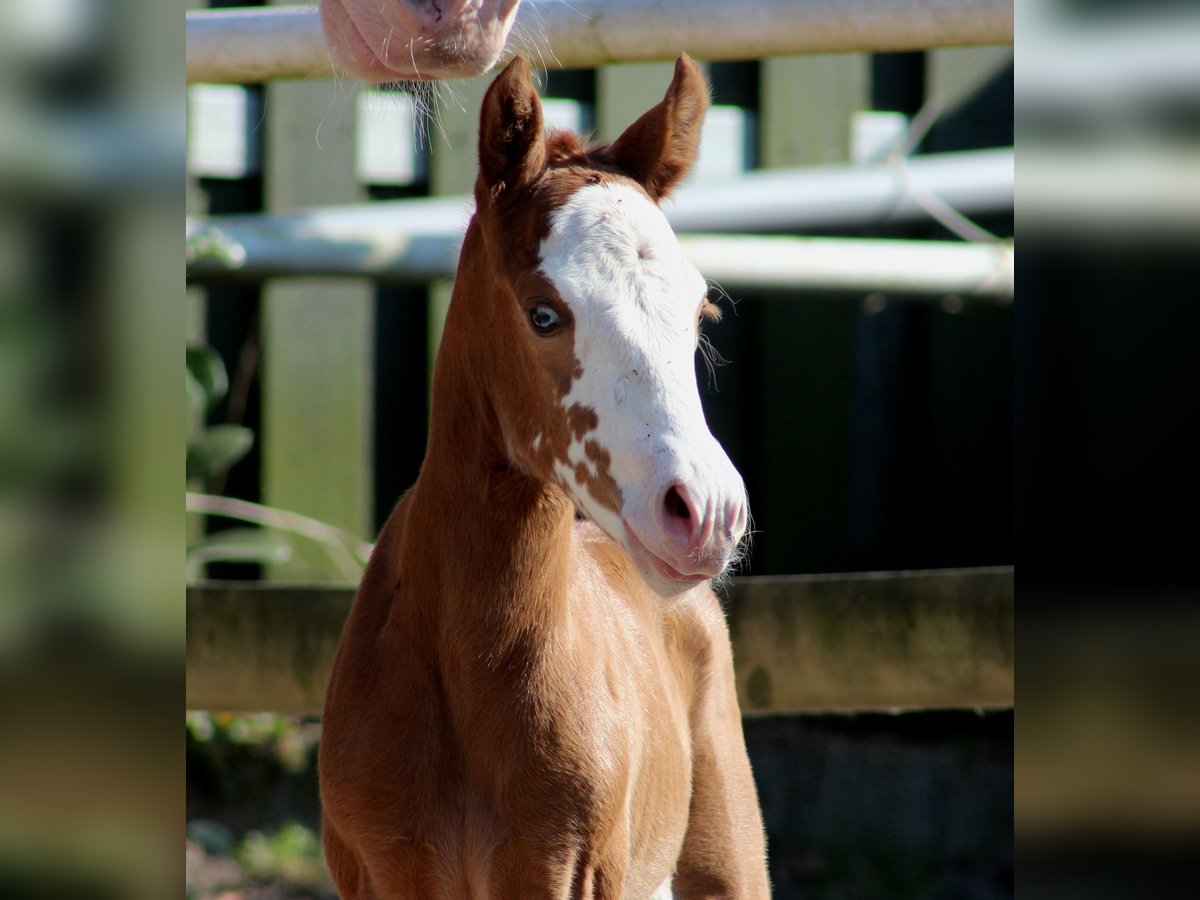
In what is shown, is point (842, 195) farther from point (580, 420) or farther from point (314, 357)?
point (580, 420)

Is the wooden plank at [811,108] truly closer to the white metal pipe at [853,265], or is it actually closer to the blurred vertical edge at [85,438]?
the white metal pipe at [853,265]

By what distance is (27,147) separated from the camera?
1.87 ft

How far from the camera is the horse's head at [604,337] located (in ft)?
5.58

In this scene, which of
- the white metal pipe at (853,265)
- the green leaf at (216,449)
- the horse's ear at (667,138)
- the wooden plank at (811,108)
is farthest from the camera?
the wooden plank at (811,108)

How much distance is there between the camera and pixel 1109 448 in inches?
32.4

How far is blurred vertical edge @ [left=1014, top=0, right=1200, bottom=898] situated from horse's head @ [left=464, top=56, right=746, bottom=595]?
82 cm

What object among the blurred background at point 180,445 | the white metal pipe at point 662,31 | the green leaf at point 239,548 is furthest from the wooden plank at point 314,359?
the blurred background at point 180,445

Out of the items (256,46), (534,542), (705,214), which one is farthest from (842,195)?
(534,542)

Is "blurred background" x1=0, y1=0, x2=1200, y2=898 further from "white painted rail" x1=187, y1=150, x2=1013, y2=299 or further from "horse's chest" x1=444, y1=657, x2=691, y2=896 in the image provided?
"white painted rail" x1=187, y1=150, x2=1013, y2=299

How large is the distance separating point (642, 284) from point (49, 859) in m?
1.32

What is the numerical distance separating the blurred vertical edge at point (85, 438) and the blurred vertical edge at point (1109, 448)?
0.52m

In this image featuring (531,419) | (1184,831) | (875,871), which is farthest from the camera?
(875,871)

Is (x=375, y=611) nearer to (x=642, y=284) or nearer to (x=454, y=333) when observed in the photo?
(x=454, y=333)

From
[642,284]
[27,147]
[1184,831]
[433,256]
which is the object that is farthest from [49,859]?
[433,256]
